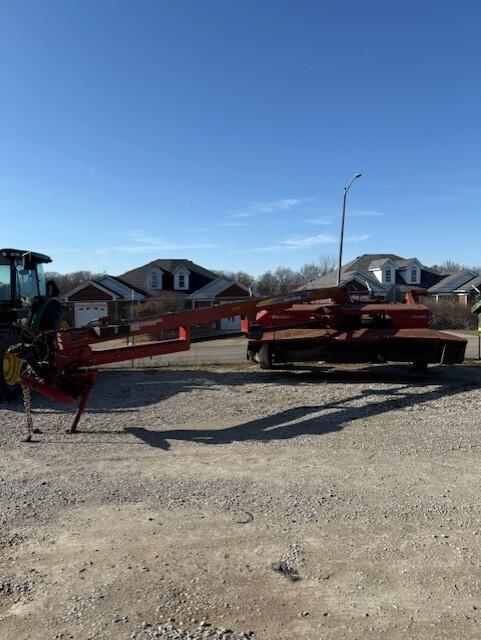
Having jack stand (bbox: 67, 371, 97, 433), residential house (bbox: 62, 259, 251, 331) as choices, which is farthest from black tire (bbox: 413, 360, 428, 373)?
residential house (bbox: 62, 259, 251, 331)

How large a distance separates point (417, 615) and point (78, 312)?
37400 millimetres

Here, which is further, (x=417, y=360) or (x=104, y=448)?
(x=417, y=360)

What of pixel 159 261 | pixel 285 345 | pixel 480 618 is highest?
pixel 159 261

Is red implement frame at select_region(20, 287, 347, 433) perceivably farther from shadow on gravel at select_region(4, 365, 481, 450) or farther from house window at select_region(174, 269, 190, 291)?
house window at select_region(174, 269, 190, 291)

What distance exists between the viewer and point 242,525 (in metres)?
4.39

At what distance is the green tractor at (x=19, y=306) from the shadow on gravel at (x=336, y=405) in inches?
110

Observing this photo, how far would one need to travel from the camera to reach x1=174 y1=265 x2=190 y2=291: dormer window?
148 ft

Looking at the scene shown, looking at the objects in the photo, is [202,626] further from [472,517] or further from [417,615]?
[472,517]

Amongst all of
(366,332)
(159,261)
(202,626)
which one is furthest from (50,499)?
(159,261)

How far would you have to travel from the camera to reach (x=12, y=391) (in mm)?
9148

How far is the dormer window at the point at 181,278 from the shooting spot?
148 ft

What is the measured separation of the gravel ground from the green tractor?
0.97 metres

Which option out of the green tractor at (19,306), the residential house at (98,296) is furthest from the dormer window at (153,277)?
the green tractor at (19,306)

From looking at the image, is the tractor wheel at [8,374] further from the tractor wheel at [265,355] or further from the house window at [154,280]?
the house window at [154,280]
